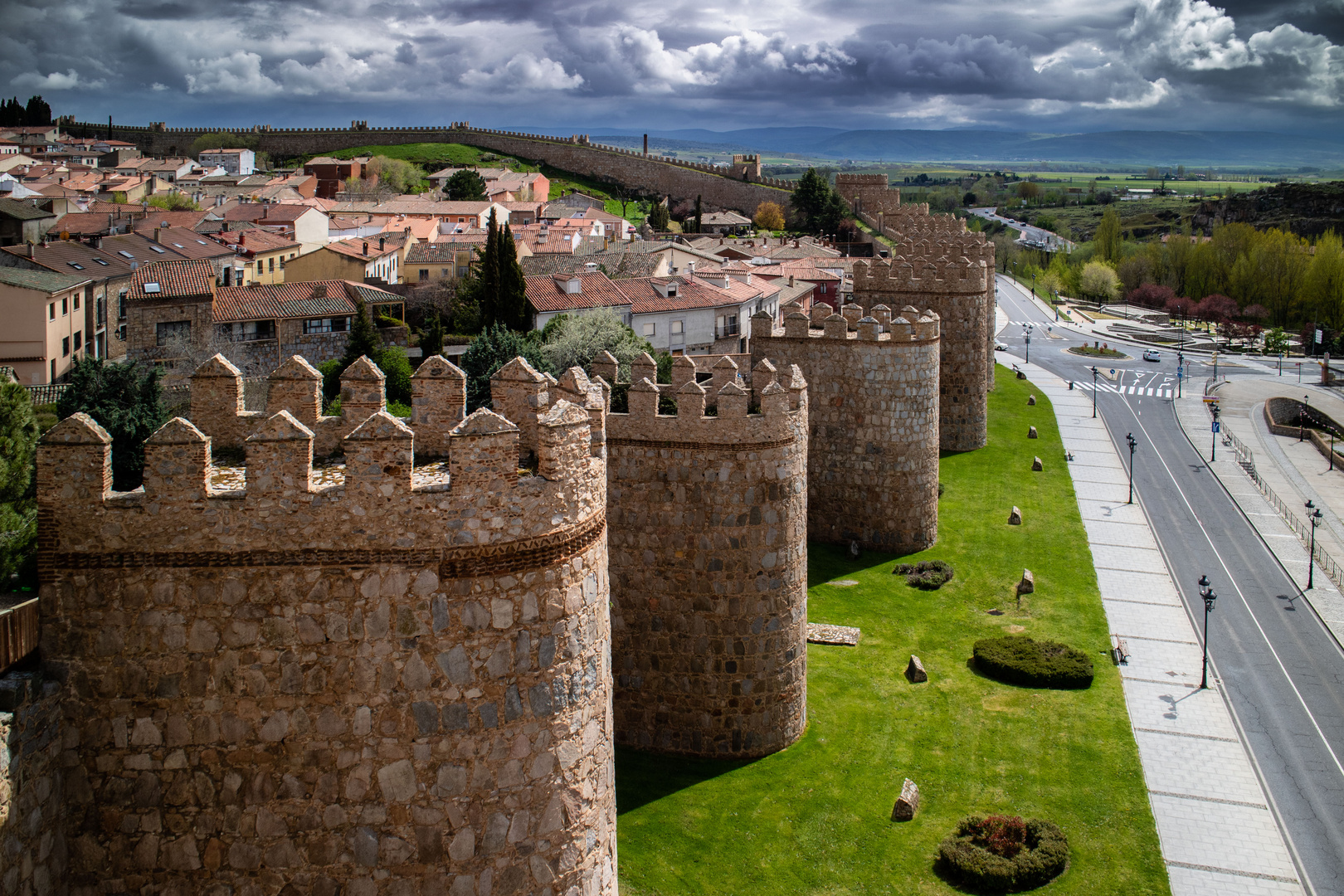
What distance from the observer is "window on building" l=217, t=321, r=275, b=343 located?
43634 millimetres

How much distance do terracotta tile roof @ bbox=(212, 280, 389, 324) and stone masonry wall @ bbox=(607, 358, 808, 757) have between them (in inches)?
1225

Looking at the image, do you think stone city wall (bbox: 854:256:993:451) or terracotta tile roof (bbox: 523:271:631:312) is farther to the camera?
terracotta tile roof (bbox: 523:271:631:312)

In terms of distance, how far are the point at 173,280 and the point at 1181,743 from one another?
39.6 m

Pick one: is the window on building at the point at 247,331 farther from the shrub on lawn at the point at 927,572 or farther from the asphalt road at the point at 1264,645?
the asphalt road at the point at 1264,645

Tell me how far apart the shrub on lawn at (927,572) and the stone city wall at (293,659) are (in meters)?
20.9

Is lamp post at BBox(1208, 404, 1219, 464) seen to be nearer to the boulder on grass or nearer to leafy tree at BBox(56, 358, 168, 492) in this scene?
the boulder on grass

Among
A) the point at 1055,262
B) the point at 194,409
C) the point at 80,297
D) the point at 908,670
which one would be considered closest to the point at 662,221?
the point at 1055,262

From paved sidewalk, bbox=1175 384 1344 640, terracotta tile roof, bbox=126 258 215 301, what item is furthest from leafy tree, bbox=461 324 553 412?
paved sidewalk, bbox=1175 384 1344 640

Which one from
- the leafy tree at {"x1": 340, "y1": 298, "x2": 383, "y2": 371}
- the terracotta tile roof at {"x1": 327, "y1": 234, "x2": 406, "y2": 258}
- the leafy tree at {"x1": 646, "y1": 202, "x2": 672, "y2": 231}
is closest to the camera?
the leafy tree at {"x1": 340, "y1": 298, "x2": 383, "y2": 371}

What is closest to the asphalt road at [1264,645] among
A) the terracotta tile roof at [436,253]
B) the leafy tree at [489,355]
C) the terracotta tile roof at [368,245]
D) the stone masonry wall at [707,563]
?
the stone masonry wall at [707,563]

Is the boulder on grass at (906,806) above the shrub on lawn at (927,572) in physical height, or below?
below

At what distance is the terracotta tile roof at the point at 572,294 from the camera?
47.3 m

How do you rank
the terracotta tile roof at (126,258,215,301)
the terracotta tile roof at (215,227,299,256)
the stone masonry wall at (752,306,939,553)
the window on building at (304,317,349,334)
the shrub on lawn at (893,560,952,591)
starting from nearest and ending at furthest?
the shrub on lawn at (893,560,952,591) → the stone masonry wall at (752,306,939,553) → the terracotta tile roof at (126,258,215,301) → the window on building at (304,317,349,334) → the terracotta tile roof at (215,227,299,256)

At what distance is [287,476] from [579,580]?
2.30 meters
